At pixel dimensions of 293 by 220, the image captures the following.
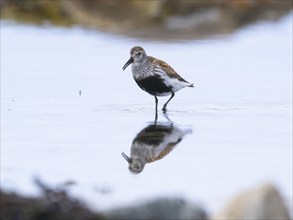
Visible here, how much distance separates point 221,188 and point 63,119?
403 cm

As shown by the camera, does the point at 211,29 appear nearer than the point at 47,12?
Yes

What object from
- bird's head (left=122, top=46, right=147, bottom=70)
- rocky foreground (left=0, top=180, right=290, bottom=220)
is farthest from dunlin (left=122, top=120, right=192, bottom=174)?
rocky foreground (left=0, top=180, right=290, bottom=220)

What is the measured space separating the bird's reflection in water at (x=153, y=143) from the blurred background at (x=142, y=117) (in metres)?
0.04

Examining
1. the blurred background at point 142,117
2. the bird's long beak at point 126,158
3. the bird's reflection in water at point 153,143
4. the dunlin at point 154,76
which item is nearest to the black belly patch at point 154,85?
→ the dunlin at point 154,76

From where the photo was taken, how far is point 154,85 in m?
15.7

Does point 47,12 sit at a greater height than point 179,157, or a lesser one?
greater

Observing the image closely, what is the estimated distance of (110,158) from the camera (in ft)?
40.1

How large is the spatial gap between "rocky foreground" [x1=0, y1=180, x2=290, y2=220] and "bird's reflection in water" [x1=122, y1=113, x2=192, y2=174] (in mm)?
2534

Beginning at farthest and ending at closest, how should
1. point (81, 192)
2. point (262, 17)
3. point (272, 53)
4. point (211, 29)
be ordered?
point (262, 17) < point (211, 29) < point (272, 53) < point (81, 192)

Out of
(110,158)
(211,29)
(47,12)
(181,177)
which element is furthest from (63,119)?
(47,12)

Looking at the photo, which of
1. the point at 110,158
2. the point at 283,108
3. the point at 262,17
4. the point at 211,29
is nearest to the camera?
the point at 110,158

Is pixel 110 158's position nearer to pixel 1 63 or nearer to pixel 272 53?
pixel 1 63

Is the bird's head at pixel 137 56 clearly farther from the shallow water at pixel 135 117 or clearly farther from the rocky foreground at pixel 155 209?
the rocky foreground at pixel 155 209

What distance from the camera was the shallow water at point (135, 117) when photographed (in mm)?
11203
